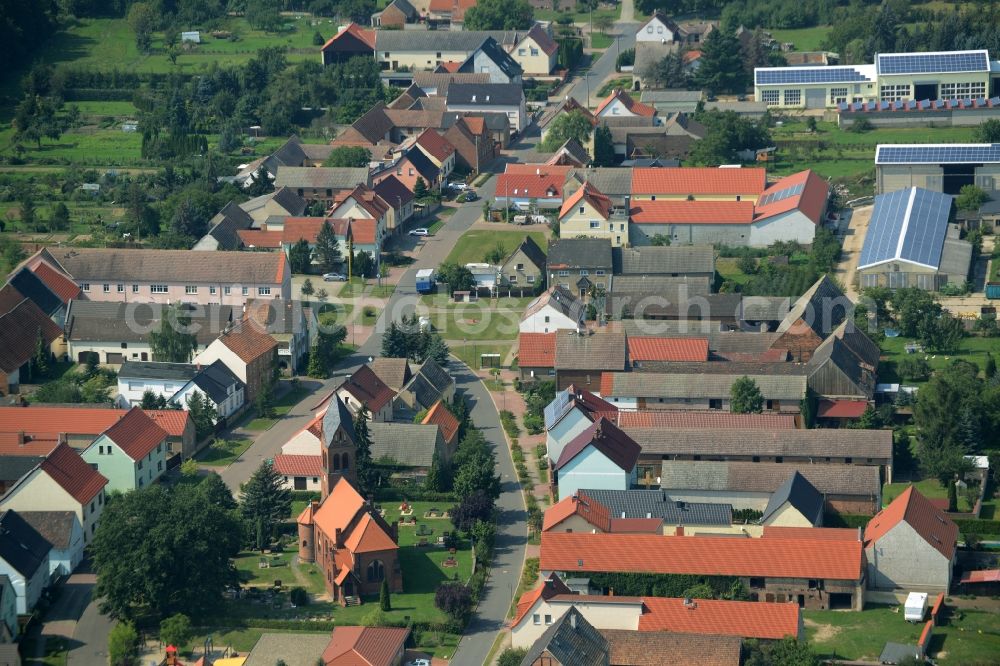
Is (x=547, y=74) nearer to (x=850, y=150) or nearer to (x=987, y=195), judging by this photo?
(x=850, y=150)

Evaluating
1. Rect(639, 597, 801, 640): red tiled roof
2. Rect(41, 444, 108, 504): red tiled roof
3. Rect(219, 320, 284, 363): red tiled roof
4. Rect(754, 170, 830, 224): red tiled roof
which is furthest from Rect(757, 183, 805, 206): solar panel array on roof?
Rect(41, 444, 108, 504): red tiled roof

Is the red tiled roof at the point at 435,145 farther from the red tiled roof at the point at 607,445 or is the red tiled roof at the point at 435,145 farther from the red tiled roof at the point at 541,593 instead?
the red tiled roof at the point at 541,593

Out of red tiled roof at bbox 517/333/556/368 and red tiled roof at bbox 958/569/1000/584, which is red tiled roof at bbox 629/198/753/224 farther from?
red tiled roof at bbox 958/569/1000/584

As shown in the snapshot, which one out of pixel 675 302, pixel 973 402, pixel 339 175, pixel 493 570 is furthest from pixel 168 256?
pixel 973 402

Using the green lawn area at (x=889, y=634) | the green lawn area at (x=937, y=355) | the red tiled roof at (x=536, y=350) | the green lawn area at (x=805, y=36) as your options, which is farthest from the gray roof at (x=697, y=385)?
the green lawn area at (x=805, y=36)

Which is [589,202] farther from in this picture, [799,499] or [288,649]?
[288,649]
